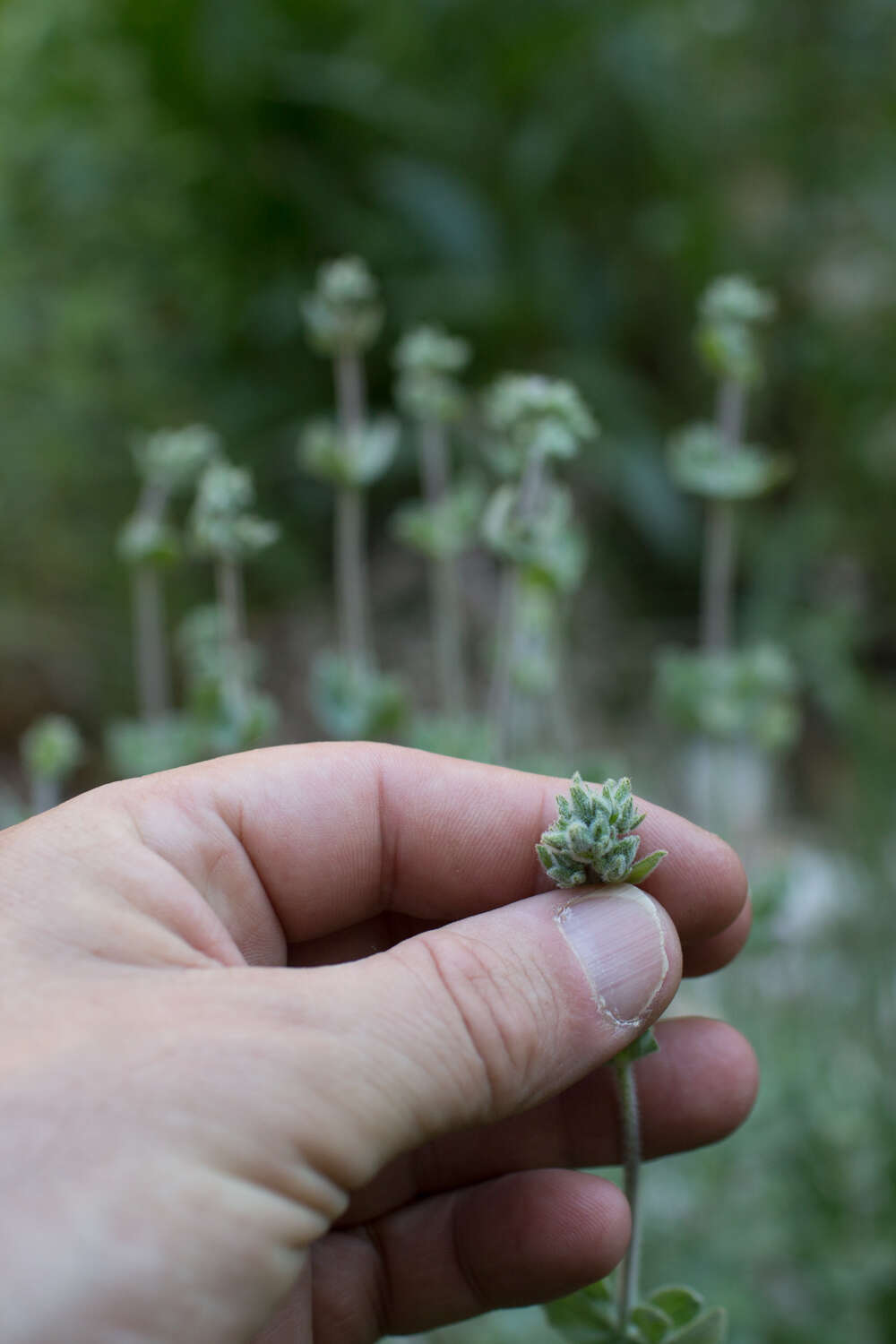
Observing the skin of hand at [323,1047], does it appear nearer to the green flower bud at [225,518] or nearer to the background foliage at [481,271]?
the green flower bud at [225,518]

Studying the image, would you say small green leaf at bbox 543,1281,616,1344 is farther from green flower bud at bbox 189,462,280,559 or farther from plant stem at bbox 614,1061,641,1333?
green flower bud at bbox 189,462,280,559

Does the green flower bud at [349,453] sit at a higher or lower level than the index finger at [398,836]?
higher

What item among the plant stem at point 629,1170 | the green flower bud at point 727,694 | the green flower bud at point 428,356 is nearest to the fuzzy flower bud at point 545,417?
the green flower bud at point 428,356

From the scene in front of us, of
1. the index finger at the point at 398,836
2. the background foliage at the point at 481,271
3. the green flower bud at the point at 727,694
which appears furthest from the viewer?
the background foliage at the point at 481,271

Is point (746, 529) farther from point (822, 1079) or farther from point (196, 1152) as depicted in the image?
point (196, 1152)

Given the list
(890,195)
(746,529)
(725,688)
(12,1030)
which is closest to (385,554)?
(746,529)

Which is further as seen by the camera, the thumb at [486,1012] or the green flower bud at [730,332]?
the green flower bud at [730,332]

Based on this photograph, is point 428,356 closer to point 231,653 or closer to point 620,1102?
point 231,653
